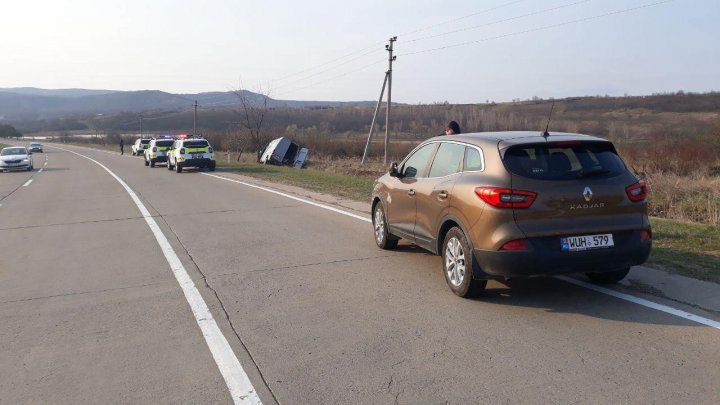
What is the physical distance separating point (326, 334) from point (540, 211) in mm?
2277

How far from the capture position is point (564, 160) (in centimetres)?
618

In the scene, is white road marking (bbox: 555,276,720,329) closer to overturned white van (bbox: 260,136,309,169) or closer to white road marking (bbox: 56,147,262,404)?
white road marking (bbox: 56,147,262,404)

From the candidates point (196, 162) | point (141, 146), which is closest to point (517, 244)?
point (196, 162)

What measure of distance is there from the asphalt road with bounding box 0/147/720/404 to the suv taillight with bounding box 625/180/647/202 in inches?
40.3

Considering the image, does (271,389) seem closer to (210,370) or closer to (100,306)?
(210,370)

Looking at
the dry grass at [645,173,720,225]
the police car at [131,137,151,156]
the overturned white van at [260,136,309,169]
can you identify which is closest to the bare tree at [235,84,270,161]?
the overturned white van at [260,136,309,169]

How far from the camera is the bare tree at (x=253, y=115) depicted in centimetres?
4611

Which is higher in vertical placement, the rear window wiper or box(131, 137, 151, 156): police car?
the rear window wiper

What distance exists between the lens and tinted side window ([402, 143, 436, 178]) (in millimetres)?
7746

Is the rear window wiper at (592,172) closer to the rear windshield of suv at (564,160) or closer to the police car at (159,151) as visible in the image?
the rear windshield of suv at (564,160)

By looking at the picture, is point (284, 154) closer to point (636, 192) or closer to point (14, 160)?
point (14, 160)

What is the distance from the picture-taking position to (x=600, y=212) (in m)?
5.99

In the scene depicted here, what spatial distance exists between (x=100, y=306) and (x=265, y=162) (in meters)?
34.0

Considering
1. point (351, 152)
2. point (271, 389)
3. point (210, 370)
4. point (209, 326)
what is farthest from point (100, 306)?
point (351, 152)
